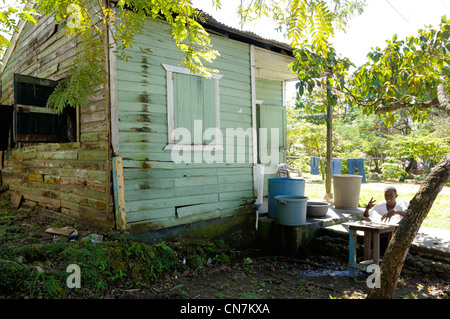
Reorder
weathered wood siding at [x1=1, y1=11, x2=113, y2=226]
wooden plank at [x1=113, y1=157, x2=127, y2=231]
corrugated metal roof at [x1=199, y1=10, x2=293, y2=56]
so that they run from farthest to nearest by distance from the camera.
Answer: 1. corrugated metal roof at [x1=199, y1=10, x2=293, y2=56]
2. weathered wood siding at [x1=1, y1=11, x2=113, y2=226]
3. wooden plank at [x1=113, y1=157, x2=127, y2=231]

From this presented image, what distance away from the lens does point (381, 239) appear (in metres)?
5.74

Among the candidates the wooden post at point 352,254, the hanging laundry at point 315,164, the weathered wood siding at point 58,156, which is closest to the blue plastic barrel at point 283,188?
the wooden post at point 352,254

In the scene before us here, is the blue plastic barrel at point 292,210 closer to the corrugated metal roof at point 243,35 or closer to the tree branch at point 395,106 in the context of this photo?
the tree branch at point 395,106

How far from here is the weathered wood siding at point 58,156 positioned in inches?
217

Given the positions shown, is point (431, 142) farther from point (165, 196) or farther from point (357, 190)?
point (165, 196)

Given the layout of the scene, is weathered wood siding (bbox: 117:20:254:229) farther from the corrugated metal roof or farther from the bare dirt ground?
the bare dirt ground

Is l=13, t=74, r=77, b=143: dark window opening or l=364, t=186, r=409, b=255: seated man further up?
l=13, t=74, r=77, b=143: dark window opening

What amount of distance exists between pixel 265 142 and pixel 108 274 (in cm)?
581

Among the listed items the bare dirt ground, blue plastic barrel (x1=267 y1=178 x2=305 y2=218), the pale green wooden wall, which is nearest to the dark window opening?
the bare dirt ground

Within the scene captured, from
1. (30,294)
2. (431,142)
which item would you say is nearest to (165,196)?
(30,294)

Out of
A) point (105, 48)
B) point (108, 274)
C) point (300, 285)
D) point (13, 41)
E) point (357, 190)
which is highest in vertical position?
point (13, 41)

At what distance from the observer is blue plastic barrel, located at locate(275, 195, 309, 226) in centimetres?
639

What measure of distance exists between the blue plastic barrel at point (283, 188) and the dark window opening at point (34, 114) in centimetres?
441

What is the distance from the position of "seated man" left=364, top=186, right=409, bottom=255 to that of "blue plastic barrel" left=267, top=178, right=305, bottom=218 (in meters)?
1.60
